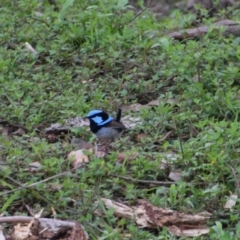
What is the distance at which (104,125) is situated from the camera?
19.7ft

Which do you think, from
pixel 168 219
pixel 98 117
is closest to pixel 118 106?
pixel 98 117

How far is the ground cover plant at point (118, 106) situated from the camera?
518cm

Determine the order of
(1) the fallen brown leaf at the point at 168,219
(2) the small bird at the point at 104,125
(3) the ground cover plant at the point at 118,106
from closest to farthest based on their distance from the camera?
(1) the fallen brown leaf at the point at 168,219 < (3) the ground cover plant at the point at 118,106 < (2) the small bird at the point at 104,125

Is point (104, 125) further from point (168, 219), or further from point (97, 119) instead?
point (168, 219)

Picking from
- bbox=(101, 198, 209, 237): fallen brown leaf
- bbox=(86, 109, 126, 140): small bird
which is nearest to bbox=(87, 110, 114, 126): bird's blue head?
bbox=(86, 109, 126, 140): small bird

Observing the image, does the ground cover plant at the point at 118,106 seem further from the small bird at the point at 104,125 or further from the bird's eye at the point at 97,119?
the bird's eye at the point at 97,119

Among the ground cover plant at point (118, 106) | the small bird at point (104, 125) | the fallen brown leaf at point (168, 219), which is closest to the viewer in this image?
the fallen brown leaf at point (168, 219)

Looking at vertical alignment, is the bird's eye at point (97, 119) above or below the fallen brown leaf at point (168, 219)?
below

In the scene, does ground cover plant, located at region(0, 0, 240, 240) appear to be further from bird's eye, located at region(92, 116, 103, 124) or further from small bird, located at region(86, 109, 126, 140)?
bird's eye, located at region(92, 116, 103, 124)

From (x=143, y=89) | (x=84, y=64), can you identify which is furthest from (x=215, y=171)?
(x=84, y=64)

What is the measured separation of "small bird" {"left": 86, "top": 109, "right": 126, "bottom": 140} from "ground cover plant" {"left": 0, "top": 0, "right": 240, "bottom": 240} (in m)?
0.09

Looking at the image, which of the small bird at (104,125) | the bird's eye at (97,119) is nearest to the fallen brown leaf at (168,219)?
the small bird at (104,125)

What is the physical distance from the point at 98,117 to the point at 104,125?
0.46ft

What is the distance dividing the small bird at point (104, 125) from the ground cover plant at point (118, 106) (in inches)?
3.7
